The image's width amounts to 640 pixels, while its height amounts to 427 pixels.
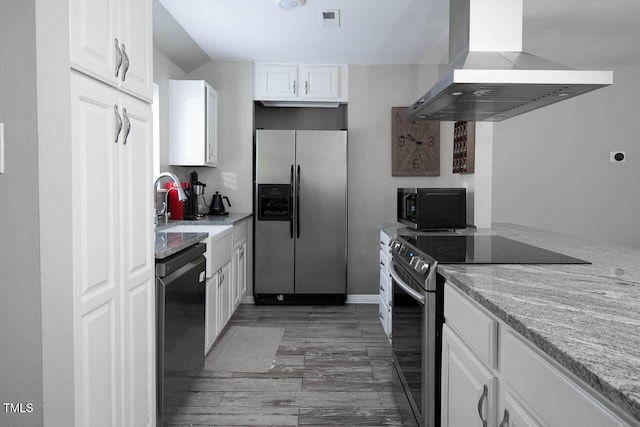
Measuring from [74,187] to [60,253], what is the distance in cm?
19

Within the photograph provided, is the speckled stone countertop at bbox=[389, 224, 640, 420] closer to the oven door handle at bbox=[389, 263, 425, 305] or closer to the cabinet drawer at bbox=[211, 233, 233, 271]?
the oven door handle at bbox=[389, 263, 425, 305]

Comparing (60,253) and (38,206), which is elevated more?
(38,206)

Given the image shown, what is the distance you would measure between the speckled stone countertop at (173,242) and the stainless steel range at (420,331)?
1.09 metres

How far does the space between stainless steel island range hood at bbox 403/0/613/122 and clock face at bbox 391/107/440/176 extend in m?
1.87

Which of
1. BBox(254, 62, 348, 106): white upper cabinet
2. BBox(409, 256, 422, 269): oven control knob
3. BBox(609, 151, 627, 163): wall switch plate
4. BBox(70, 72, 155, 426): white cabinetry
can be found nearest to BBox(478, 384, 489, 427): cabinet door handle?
BBox(409, 256, 422, 269): oven control knob

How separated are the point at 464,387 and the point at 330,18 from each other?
114 inches

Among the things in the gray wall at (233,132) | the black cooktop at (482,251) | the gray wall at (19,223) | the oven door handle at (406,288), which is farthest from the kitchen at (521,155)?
the gray wall at (19,223)

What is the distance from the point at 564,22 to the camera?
11.8 feet

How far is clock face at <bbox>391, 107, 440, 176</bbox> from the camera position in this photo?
482cm

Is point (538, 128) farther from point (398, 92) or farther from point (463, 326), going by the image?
point (463, 326)

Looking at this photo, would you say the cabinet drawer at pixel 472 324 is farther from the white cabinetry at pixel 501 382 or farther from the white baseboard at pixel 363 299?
the white baseboard at pixel 363 299

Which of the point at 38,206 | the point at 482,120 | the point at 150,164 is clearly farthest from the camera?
the point at 482,120

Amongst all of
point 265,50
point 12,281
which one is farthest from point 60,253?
point 265,50

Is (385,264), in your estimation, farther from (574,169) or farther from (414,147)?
(574,169)
